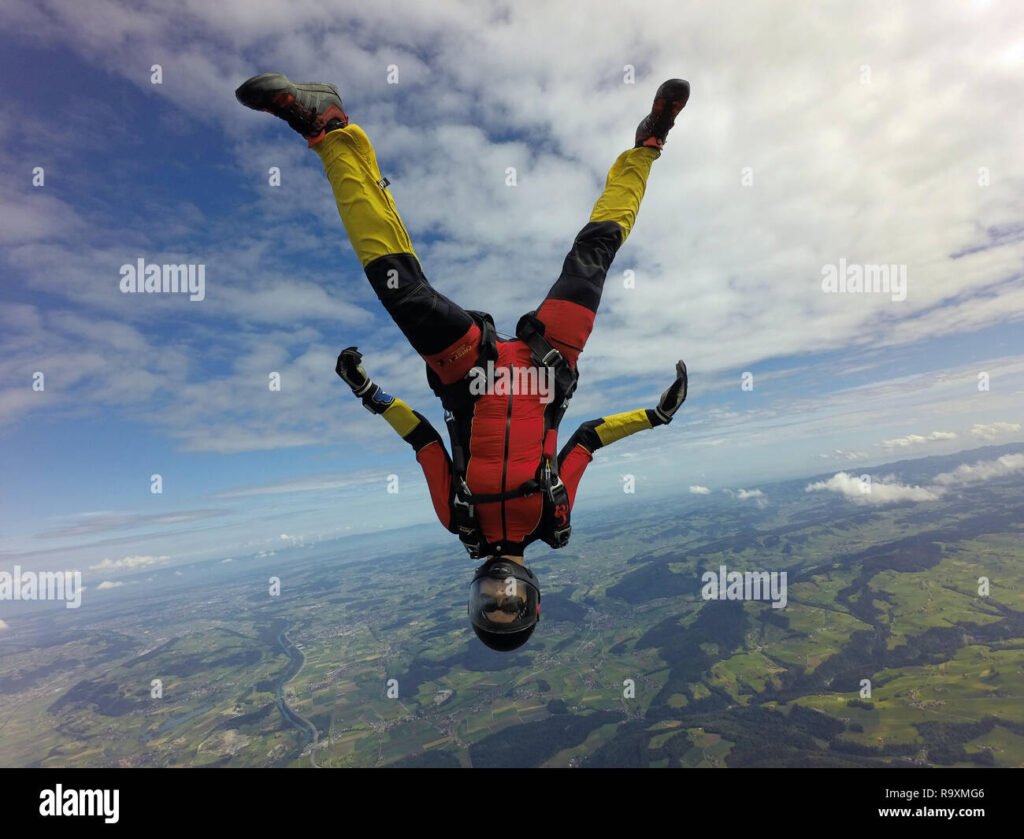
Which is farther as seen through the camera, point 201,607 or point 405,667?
point 201,607

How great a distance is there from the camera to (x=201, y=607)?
14475 cm

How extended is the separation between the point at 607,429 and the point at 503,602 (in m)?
2.02

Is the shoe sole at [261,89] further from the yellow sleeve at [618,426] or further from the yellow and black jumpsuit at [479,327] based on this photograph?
the yellow sleeve at [618,426]

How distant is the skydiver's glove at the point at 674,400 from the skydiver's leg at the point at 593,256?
3.67 feet

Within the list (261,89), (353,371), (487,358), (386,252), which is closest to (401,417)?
(353,371)

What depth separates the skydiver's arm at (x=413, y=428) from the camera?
390cm

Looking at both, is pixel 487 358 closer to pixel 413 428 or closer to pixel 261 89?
pixel 413 428

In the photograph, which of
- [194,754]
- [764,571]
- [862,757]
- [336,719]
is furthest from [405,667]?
[764,571]

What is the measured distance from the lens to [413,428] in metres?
4.23

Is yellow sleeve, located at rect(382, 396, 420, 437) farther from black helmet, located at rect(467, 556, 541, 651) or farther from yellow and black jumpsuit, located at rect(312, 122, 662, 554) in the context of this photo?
black helmet, located at rect(467, 556, 541, 651)

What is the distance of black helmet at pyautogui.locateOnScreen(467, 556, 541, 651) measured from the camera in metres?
3.82

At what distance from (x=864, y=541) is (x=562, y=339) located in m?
146

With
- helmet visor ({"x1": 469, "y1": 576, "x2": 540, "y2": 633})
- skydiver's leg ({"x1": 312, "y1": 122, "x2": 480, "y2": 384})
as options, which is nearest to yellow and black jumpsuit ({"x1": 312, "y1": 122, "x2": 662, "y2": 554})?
skydiver's leg ({"x1": 312, "y1": 122, "x2": 480, "y2": 384})
